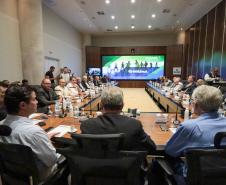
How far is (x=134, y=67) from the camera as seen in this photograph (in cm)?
1505

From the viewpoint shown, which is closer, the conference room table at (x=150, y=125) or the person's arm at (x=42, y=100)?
the conference room table at (x=150, y=125)

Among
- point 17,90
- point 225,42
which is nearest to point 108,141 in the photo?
point 17,90

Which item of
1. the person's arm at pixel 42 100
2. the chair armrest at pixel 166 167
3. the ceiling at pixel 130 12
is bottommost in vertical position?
the chair armrest at pixel 166 167

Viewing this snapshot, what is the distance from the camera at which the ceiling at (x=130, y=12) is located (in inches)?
316

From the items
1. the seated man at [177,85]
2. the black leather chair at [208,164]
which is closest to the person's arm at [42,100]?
the black leather chair at [208,164]

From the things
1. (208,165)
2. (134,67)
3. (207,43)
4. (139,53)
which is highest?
(139,53)

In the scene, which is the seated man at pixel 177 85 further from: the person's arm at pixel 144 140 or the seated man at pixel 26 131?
the seated man at pixel 26 131

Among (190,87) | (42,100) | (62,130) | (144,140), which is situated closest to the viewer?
(144,140)

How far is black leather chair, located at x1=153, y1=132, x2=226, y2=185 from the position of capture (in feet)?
3.68

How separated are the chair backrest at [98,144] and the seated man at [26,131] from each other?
1.20 feet

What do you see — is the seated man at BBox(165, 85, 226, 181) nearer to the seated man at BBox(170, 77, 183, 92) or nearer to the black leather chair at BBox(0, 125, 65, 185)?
the black leather chair at BBox(0, 125, 65, 185)

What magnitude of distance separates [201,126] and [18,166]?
3.93 ft

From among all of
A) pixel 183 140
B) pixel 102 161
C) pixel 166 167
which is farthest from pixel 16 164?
pixel 183 140

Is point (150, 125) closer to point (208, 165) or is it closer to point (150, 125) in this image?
point (150, 125)
